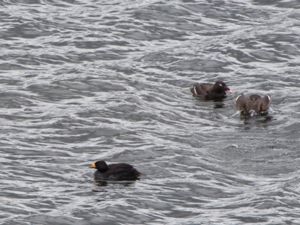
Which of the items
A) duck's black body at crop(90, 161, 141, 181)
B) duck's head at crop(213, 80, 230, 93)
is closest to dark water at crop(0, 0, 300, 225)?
duck's black body at crop(90, 161, 141, 181)

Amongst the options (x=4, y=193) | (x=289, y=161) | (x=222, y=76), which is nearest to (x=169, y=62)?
(x=222, y=76)

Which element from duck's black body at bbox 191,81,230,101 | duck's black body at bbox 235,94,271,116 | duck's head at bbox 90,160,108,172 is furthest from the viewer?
duck's black body at bbox 191,81,230,101

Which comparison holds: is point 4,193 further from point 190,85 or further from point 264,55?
point 264,55

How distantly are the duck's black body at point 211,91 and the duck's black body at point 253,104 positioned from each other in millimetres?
939

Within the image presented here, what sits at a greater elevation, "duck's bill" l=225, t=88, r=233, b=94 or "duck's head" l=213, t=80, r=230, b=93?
"duck's head" l=213, t=80, r=230, b=93

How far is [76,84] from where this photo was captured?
2881 cm

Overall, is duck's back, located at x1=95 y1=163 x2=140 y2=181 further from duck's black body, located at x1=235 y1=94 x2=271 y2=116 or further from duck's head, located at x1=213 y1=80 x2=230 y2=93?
duck's head, located at x1=213 y1=80 x2=230 y2=93

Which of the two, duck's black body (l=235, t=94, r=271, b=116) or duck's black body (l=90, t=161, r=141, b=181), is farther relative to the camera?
duck's black body (l=235, t=94, r=271, b=116)

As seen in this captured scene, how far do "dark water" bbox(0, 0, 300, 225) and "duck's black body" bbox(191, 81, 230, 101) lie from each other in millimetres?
246

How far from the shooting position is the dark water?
70.3ft

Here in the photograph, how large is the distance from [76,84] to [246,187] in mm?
7748

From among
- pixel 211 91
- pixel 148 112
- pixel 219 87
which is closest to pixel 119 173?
pixel 148 112

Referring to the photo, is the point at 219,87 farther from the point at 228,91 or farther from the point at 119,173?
the point at 119,173

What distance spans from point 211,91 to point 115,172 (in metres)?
6.33
